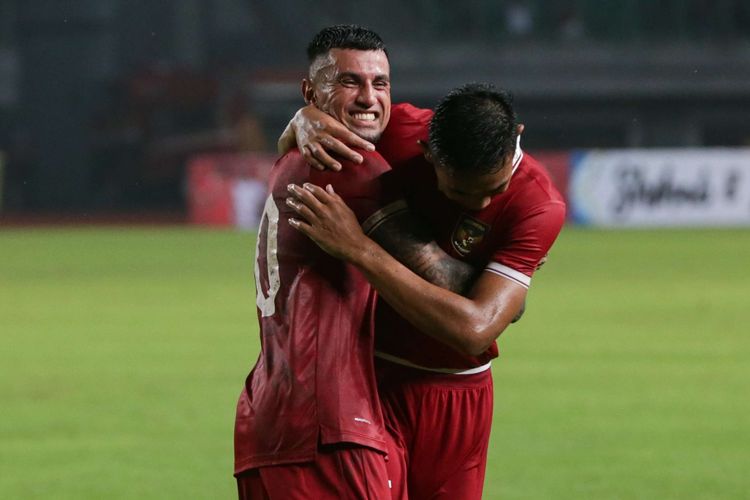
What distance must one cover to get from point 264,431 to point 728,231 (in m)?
23.4

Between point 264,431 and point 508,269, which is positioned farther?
point 508,269

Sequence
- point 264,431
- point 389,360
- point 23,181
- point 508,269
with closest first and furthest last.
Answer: point 264,431
point 508,269
point 389,360
point 23,181

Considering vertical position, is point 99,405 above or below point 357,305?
below

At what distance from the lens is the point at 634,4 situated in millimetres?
38312

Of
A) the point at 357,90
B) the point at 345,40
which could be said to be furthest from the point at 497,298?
the point at 345,40

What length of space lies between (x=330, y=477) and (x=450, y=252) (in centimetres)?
89

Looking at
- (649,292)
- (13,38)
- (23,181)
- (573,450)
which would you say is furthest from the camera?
(13,38)

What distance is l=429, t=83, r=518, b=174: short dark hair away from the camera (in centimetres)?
336

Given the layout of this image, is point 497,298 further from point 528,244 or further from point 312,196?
point 312,196

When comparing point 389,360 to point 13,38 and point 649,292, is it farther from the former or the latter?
point 13,38

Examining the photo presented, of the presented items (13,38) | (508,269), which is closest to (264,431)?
(508,269)

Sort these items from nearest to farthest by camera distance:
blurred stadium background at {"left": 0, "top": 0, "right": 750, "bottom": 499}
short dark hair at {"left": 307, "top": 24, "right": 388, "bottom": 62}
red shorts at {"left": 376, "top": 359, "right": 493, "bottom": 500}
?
short dark hair at {"left": 307, "top": 24, "right": 388, "bottom": 62} → red shorts at {"left": 376, "top": 359, "right": 493, "bottom": 500} → blurred stadium background at {"left": 0, "top": 0, "right": 750, "bottom": 499}

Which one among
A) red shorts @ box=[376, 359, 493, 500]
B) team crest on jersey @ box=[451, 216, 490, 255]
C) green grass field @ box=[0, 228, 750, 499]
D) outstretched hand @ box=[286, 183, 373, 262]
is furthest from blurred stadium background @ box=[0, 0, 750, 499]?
outstretched hand @ box=[286, 183, 373, 262]

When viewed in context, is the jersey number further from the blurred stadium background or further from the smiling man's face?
the blurred stadium background
